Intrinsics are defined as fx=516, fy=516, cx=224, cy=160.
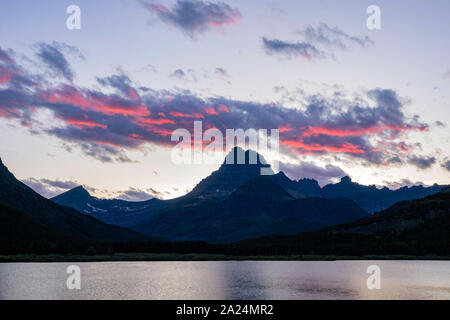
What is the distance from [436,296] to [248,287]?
5339cm
